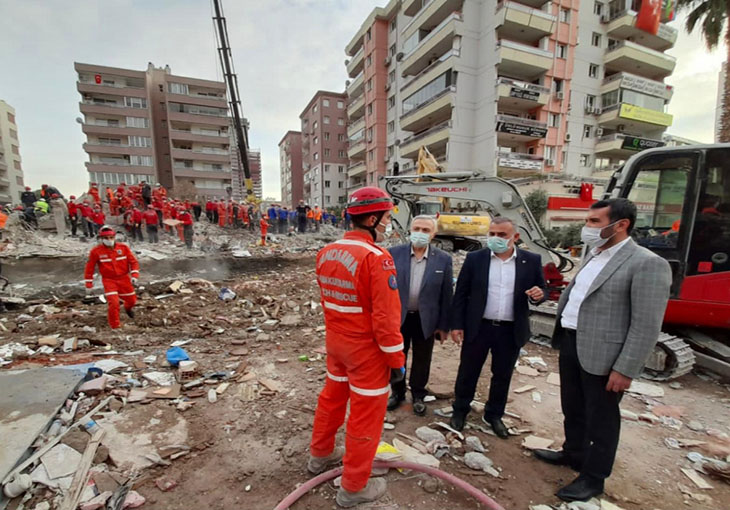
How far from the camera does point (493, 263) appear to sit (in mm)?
2799

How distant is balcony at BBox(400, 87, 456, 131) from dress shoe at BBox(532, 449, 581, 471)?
25163 millimetres

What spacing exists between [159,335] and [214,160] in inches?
1699

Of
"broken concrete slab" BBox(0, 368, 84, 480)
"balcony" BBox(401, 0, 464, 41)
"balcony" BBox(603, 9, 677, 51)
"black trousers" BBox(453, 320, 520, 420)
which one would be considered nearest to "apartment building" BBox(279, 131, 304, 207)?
"balcony" BBox(401, 0, 464, 41)

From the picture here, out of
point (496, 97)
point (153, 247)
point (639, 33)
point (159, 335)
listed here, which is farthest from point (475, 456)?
point (639, 33)

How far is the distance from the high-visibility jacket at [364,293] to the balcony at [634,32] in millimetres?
36156

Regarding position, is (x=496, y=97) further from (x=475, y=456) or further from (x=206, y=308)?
(x=475, y=456)

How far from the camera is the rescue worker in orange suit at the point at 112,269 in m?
5.57

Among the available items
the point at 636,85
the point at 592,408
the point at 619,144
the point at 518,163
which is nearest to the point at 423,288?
the point at 592,408

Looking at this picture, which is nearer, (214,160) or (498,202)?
(498,202)

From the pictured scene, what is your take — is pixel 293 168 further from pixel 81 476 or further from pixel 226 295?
pixel 81 476

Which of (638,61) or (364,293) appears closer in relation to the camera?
(364,293)

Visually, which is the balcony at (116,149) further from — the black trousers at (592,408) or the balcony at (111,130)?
the black trousers at (592,408)

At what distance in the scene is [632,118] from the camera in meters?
26.2

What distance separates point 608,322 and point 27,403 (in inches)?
184
